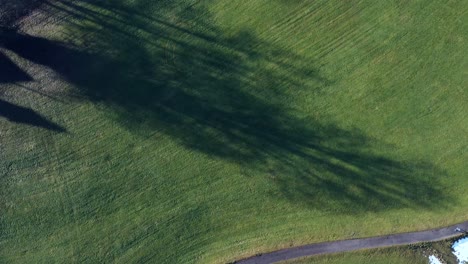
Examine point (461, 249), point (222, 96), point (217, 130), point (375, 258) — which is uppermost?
point (222, 96)

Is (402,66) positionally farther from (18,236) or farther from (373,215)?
(18,236)

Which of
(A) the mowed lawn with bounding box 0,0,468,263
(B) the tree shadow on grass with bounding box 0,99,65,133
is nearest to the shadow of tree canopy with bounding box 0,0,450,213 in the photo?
(A) the mowed lawn with bounding box 0,0,468,263

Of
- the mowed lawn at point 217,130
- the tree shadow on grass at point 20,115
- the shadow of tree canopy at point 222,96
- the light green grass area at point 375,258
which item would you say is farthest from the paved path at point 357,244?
the tree shadow on grass at point 20,115

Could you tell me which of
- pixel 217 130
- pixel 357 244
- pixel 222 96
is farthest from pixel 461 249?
pixel 222 96

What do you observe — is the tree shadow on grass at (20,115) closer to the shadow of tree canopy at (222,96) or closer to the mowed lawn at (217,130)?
the mowed lawn at (217,130)

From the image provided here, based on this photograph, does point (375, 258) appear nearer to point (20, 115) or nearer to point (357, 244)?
point (357, 244)

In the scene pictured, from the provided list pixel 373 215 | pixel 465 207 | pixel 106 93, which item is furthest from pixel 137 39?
pixel 465 207
